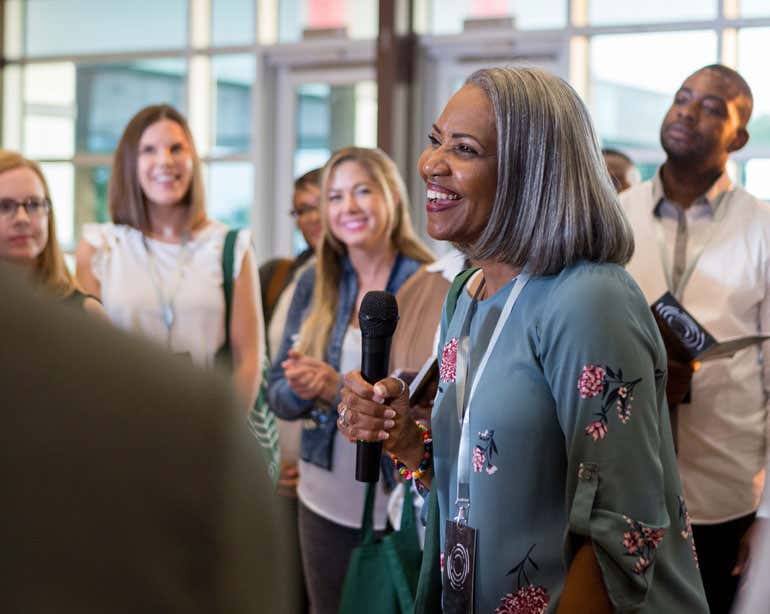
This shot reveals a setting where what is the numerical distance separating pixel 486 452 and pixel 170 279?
6.36ft

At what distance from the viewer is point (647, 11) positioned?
654 centimetres

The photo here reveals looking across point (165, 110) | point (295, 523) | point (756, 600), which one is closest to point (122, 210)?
point (165, 110)

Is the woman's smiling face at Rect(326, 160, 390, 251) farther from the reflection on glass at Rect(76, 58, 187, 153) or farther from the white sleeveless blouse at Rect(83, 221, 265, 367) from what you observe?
the reflection on glass at Rect(76, 58, 187, 153)

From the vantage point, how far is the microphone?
1755mm

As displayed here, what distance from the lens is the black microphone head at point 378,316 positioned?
1816mm

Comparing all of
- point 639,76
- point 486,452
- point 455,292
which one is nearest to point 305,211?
point 455,292

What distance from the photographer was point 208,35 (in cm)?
783

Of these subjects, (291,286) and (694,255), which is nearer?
(694,255)

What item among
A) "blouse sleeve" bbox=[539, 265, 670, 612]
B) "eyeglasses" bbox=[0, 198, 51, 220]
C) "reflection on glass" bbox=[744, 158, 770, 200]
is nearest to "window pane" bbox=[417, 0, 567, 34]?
"reflection on glass" bbox=[744, 158, 770, 200]

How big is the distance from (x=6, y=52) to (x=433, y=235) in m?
7.55

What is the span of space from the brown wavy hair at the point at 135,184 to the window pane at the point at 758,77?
3925 millimetres

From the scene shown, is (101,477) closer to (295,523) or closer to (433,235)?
(433,235)

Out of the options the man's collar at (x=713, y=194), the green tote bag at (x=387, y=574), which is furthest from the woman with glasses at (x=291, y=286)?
the man's collar at (x=713, y=194)

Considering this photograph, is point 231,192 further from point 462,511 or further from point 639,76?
point 462,511
